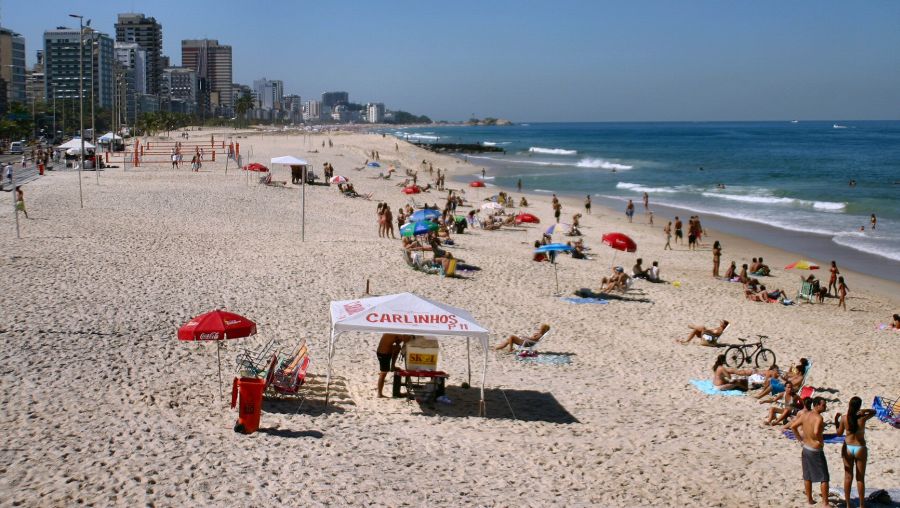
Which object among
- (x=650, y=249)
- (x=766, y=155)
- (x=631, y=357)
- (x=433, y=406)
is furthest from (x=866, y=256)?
(x=766, y=155)

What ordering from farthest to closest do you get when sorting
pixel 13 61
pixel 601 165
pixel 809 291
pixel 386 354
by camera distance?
1. pixel 13 61
2. pixel 601 165
3. pixel 809 291
4. pixel 386 354

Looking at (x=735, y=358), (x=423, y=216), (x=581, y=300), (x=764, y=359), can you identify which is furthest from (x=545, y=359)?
(x=423, y=216)

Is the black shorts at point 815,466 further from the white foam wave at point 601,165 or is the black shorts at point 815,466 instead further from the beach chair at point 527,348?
the white foam wave at point 601,165

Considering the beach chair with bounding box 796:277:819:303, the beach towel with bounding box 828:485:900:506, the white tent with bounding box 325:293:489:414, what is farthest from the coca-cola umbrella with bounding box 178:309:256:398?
the beach chair with bounding box 796:277:819:303

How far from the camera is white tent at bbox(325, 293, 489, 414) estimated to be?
30.4 ft

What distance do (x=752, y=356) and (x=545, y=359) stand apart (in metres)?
3.47

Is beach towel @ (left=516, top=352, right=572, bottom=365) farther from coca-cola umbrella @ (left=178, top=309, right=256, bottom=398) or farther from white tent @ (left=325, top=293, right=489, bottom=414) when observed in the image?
coca-cola umbrella @ (left=178, top=309, right=256, bottom=398)

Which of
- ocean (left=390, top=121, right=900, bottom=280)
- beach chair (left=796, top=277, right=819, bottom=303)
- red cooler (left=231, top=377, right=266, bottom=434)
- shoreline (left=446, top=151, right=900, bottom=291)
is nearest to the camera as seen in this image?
red cooler (left=231, top=377, right=266, bottom=434)

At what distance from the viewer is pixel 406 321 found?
934 cm

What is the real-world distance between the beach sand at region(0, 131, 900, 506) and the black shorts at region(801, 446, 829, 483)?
0.44 m

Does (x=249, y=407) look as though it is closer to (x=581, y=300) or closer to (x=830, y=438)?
(x=830, y=438)

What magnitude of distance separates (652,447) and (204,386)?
5.59 m

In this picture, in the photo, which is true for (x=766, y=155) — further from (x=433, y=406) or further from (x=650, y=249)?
(x=433, y=406)

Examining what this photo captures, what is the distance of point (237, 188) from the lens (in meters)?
30.8
